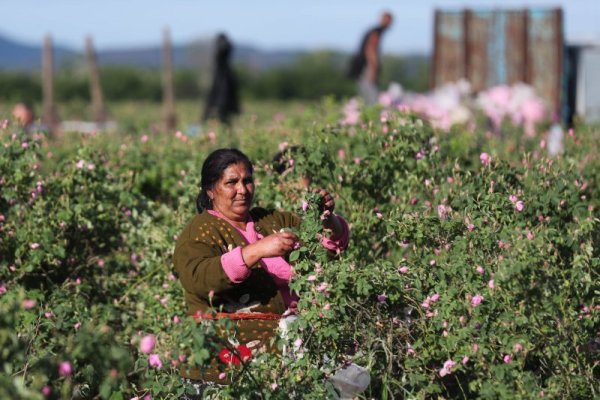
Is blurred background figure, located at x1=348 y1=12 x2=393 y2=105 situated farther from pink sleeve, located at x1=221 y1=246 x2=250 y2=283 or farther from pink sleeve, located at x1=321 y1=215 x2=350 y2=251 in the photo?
pink sleeve, located at x1=221 y1=246 x2=250 y2=283

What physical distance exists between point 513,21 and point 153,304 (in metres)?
12.9

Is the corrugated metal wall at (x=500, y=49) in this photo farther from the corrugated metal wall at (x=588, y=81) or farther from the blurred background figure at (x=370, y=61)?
the blurred background figure at (x=370, y=61)

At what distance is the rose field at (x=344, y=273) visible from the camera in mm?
4008

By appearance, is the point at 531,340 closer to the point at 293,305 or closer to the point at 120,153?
the point at 293,305

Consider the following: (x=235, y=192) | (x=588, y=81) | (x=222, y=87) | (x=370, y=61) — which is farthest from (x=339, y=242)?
(x=588, y=81)

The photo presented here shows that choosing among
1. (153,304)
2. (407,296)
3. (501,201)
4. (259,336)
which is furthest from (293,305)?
(153,304)

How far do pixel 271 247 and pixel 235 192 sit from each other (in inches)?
25.3

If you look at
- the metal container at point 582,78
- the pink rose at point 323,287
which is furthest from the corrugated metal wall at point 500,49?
the pink rose at point 323,287

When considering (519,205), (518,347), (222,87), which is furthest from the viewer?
(222,87)

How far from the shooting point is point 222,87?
16781 mm

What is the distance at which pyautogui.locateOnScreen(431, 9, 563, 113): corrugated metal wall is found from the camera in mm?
17375

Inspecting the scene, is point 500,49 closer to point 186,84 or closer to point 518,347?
point 518,347

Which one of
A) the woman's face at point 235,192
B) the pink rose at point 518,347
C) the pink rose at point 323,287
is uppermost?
the woman's face at point 235,192

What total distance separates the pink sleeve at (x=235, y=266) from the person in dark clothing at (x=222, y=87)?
12.2 meters
